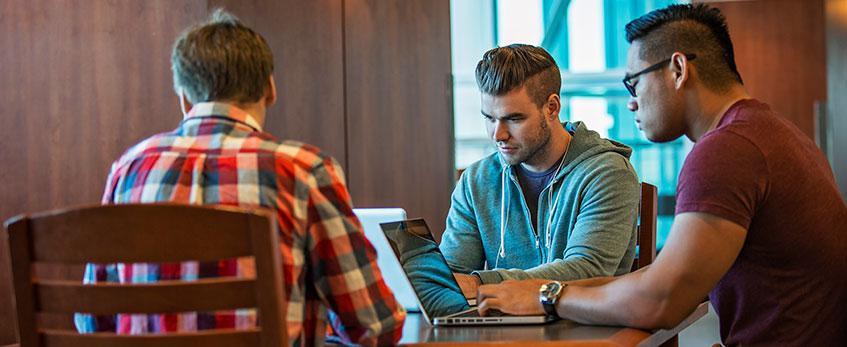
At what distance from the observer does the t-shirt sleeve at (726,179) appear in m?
1.67

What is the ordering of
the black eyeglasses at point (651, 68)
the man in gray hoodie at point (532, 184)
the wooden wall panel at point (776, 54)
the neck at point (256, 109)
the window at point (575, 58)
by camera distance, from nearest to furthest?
the neck at point (256, 109), the black eyeglasses at point (651, 68), the man in gray hoodie at point (532, 184), the window at point (575, 58), the wooden wall panel at point (776, 54)

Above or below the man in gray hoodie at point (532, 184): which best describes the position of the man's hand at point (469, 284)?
below

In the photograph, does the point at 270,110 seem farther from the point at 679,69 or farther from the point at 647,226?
the point at 679,69

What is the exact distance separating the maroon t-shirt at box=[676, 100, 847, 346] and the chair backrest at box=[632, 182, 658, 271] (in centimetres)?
58

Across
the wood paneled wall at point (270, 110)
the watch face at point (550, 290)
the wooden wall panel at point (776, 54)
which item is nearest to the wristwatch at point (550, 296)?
the watch face at point (550, 290)

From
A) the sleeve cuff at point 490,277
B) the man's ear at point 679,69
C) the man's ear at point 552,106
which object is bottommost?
the sleeve cuff at point 490,277

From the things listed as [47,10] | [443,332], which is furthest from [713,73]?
[47,10]

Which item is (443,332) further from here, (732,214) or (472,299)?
(732,214)

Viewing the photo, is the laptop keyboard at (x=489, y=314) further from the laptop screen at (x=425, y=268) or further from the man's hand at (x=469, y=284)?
the man's hand at (x=469, y=284)

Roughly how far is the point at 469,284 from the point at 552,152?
0.53 meters

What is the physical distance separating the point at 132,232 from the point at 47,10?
2490mm

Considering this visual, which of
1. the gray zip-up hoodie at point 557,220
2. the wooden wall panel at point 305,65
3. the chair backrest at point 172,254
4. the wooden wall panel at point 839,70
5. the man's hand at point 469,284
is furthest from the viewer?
the wooden wall panel at point 839,70

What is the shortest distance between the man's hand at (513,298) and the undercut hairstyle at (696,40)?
0.48 m

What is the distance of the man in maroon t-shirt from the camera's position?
1.68 m
